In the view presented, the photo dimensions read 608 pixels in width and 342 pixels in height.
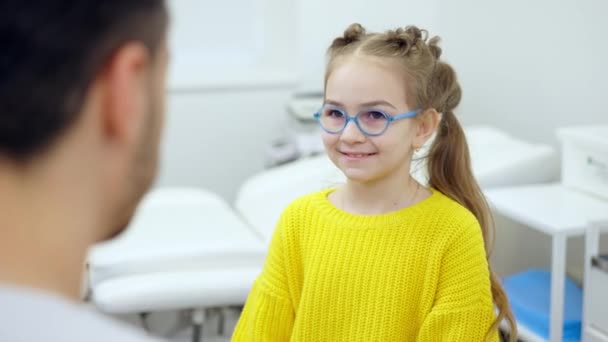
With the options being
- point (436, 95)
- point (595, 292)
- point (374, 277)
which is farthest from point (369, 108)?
point (595, 292)

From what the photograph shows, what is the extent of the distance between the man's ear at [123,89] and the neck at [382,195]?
93cm

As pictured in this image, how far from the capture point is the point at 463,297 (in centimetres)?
148

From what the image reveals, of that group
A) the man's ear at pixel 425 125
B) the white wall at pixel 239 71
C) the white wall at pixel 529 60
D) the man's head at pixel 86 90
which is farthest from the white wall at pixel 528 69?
the man's head at pixel 86 90

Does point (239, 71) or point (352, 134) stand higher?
point (352, 134)

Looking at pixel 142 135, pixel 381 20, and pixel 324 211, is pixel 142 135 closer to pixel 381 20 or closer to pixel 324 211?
pixel 324 211

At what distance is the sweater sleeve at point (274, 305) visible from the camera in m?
1.58

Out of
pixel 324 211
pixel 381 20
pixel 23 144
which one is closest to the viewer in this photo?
pixel 23 144

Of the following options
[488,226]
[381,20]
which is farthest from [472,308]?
[381,20]

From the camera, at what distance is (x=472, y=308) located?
1.48 m

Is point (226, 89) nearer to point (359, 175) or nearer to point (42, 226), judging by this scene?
point (359, 175)

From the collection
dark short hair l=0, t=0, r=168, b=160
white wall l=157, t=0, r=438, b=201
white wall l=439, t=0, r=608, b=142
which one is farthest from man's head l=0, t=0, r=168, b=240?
white wall l=157, t=0, r=438, b=201

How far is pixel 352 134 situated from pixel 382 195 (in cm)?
14

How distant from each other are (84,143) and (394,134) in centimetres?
93

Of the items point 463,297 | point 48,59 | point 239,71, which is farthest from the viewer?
point 239,71
